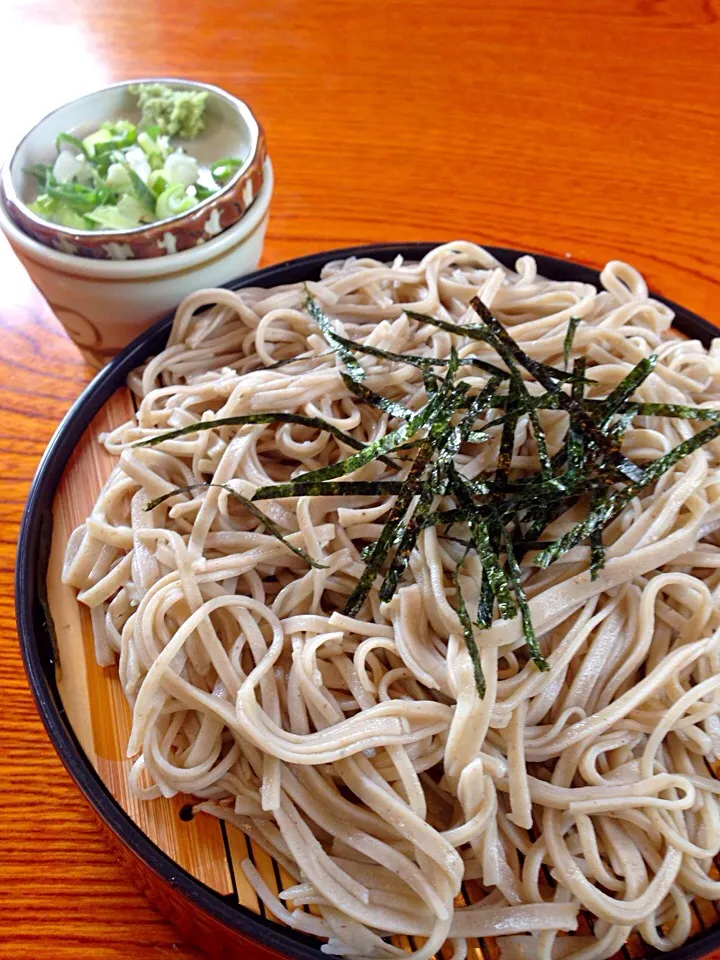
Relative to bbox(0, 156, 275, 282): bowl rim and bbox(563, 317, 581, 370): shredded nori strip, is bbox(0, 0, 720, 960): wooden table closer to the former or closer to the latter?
bbox(0, 156, 275, 282): bowl rim

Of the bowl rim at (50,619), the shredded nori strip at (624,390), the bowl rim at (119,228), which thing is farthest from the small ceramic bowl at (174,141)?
the shredded nori strip at (624,390)

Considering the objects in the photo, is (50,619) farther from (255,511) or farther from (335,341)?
(335,341)

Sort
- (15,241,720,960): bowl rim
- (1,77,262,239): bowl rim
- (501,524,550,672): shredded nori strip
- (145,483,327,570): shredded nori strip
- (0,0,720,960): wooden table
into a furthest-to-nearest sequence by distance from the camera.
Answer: (0,0,720,960): wooden table → (1,77,262,239): bowl rim → (145,483,327,570): shredded nori strip → (501,524,550,672): shredded nori strip → (15,241,720,960): bowl rim

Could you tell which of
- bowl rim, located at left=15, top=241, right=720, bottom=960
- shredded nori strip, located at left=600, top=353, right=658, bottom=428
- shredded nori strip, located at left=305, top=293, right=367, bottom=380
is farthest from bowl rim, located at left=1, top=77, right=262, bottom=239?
shredded nori strip, located at left=600, top=353, right=658, bottom=428

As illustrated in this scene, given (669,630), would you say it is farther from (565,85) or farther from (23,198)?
(565,85)

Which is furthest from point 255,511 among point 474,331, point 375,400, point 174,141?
point 174,141

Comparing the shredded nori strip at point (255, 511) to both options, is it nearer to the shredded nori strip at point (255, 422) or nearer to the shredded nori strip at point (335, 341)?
the shredded nori strip at point (255, 422)
